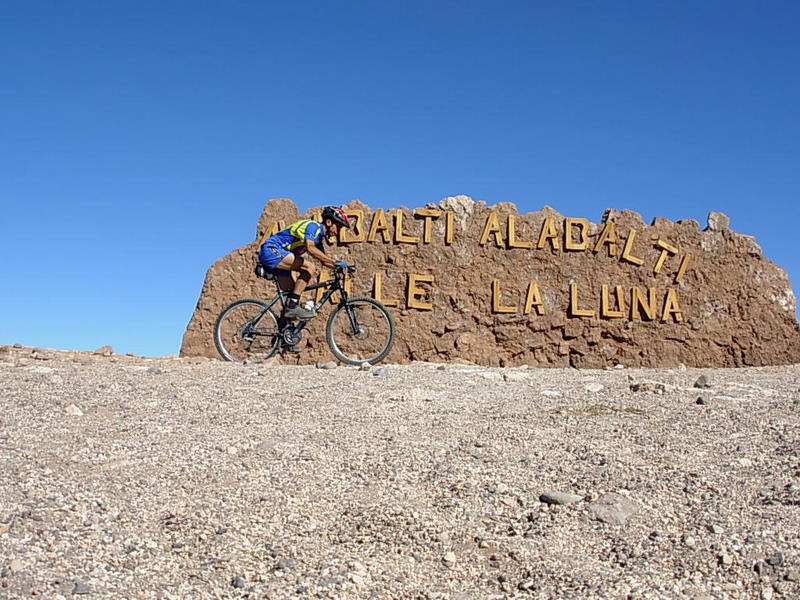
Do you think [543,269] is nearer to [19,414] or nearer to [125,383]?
Result: [125,383]

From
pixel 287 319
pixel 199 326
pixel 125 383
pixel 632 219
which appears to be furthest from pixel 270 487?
pixel 632 219

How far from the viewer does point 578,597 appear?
3453 millimetres

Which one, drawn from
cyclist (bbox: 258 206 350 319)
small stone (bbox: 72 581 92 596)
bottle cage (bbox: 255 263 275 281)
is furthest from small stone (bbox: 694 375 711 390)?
small stone (bbox: 72 581 92 596)

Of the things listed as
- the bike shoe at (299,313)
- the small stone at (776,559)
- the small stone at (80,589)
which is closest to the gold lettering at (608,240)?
the bike shoe at (299,313)

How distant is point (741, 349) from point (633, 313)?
168cm

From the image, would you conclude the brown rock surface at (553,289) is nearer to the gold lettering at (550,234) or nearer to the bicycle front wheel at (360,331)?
the gold lettering at (550,234)

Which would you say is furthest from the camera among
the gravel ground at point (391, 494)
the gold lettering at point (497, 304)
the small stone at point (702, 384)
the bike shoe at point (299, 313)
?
the gold lettering at point (497, 304)

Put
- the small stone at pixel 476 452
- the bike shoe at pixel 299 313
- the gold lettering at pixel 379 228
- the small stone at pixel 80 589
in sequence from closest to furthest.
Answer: the small stone at pixel 80 589 < the small stone at pixel 476 452 < the bike shoe at pixel 299 313 < the gold lettering at pixel 379 228

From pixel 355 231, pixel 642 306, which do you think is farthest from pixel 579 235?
pixel 355 231

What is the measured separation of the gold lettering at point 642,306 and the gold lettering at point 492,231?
2.04 m

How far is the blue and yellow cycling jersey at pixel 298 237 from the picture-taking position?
30.9 feet

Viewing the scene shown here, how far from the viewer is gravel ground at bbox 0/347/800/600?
142 inches

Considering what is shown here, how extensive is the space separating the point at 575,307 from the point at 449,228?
2.11 metres

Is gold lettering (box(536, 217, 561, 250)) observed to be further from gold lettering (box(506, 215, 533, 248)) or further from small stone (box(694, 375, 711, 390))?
small stone (box(694, 375, 711, 390))
